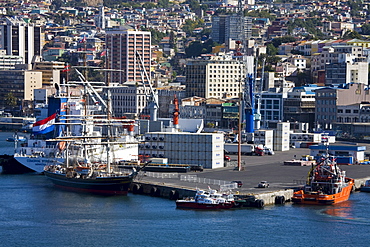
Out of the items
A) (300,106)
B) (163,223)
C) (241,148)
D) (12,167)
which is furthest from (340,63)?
(163,223)

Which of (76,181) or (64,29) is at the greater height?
(64,29)

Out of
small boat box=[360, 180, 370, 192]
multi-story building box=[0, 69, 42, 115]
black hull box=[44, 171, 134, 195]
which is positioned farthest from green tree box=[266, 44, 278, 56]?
black hull box=[44, 171, 134, 195]

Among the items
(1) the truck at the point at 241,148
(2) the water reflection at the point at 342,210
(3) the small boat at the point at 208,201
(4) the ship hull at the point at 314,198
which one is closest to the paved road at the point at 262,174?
(4) the ship hull at the point at 314,198

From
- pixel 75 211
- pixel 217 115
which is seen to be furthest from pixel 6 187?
pixel 217 115

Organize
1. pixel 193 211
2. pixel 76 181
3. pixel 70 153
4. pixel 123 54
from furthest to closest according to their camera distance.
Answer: pixel 123 54 < pixel 70 153 < pixel 76 181 < pixel 193 211

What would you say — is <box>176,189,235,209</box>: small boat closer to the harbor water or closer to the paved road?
Result: the harbor water

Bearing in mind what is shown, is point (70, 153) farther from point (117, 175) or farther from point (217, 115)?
point (217, 115)

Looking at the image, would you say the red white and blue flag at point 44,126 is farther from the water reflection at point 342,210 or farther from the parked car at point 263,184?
the water reflection at point 342,210
